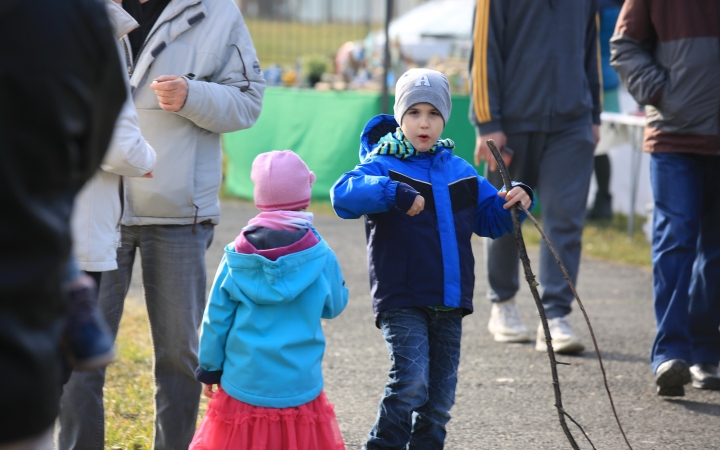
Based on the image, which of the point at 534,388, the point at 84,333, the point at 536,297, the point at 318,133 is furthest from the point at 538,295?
the point at 318,133

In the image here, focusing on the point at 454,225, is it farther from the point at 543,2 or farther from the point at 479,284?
the point at 479,284

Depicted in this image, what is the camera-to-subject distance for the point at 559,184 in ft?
17.9

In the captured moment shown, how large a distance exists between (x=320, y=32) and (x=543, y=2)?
807 inches

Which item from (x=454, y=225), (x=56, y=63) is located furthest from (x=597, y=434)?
(x=56, y=63)

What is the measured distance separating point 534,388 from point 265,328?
7.25 ft

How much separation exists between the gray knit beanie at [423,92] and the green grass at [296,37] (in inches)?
787

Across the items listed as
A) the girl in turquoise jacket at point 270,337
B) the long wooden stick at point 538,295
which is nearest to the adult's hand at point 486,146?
the long wooden stick at point 538,295

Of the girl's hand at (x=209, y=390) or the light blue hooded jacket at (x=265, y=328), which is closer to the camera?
the light blue hooded jacket at (x=265, y=328)

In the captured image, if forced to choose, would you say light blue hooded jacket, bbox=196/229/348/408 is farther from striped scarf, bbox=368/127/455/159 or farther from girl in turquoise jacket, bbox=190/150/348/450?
striped scarf, bbox=368/127/455/159

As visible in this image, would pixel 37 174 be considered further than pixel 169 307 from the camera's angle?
No

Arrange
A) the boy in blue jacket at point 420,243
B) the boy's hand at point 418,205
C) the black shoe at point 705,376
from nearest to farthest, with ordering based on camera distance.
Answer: the boy's hand at point 418,205
the boy in blue jacket at point 420,243
the black shoe at point 705,376

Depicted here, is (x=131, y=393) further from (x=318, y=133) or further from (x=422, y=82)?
(x=318, y=133)

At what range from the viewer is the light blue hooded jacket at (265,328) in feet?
9.95

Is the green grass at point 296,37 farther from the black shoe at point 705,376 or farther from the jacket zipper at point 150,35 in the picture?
the jacket zipper at point 150,35
